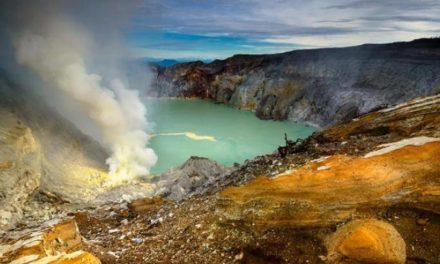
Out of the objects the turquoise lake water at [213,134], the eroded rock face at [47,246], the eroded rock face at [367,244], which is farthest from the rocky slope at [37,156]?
the eroded rock face at [367,244]

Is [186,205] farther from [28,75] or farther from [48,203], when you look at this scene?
[28,75]

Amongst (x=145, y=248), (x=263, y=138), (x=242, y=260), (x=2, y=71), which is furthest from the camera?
(x=263, y=138)

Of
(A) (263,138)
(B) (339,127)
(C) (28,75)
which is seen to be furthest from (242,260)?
(A) (263,138)

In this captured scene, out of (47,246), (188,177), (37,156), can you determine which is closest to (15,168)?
(37,156)

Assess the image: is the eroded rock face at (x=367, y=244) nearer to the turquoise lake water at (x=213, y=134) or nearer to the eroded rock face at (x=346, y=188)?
the eroded rock face at (x=346, y=188)

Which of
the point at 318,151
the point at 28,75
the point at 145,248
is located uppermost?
the point at 28,75

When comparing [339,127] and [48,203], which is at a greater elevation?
[339,127]

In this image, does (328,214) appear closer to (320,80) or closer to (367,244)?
(367,244)
